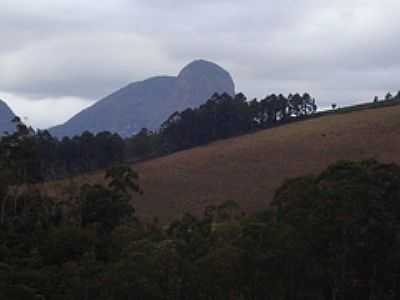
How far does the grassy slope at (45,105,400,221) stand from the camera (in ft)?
184

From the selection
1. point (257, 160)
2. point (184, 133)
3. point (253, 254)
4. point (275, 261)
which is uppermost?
point (184, 133)

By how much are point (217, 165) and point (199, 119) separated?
17037mm

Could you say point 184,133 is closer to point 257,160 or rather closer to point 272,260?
point 257,160

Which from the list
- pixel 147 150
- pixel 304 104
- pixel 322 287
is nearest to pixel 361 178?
pixel 322 287

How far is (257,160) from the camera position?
6581 centimetres

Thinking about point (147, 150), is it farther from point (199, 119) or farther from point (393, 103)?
point (393, 103)

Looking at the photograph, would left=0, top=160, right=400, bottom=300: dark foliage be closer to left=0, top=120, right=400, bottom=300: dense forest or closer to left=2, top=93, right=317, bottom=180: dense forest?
left=0, top=120, right=400, bottom=300: dense forest

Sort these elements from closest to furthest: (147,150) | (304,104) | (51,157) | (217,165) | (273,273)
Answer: (273,273) → (217,165) → (51,157) → (147,150) → (304,104)

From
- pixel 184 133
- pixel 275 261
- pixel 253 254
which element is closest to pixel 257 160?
pixel 184 133

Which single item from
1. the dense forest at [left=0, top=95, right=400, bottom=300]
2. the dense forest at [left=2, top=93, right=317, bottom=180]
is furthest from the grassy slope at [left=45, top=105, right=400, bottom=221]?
the dense forest at [left=0, top=95, right=400, bottom=300]

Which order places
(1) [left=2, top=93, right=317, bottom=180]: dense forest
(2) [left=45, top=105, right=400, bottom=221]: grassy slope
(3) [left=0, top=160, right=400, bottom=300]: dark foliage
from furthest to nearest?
(1) [left=2, top=93, right=317, bottom=180]: dense forest
(2) [left=45, top=105, right=400, bottom=221]: grassy slope
(3) [left=0, top=160, right=400, bottom=300]: dark foliage

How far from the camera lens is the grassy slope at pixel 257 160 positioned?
56.0 meters

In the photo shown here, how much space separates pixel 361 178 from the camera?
28.2 meters

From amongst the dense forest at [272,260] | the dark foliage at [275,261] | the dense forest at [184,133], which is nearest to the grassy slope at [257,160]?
the dense forest at [184,133]
